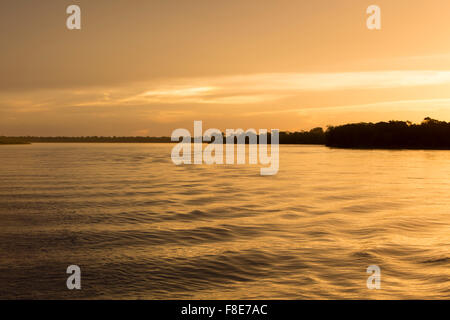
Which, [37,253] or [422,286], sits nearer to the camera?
[422,286]

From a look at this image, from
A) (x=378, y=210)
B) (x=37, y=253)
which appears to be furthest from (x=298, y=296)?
(x=378, y=210)

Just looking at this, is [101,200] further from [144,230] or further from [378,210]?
[378,210]

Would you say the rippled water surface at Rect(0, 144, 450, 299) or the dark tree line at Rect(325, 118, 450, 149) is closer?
the rippled water surface at Rect(0, 144, 450, 299)

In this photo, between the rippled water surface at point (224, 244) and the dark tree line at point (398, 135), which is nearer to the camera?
the rippled water surface at point (224, 244)

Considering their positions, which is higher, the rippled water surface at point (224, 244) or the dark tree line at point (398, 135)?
the dark tree line at point (398, 135)

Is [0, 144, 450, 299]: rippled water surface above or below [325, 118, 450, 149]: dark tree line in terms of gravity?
below

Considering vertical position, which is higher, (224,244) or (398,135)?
(398,135)

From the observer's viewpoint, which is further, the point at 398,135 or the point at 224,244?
the point at 398,135
